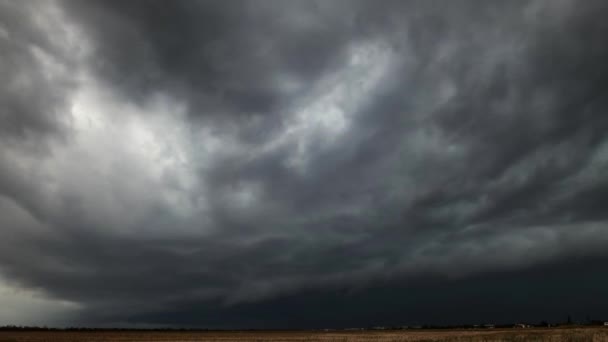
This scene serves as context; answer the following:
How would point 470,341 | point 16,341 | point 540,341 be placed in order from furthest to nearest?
point 16,341
point 470,341
point 540,341

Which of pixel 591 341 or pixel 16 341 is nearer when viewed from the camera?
pixel 591 341

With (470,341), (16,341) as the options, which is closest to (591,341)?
(470,341)

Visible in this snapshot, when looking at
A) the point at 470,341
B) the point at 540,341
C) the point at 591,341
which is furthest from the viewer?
the point at 470,341

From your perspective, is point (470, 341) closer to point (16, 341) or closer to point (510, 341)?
point (510, 341)

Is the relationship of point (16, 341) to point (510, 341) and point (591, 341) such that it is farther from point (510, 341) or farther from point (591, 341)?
point (591, 341)

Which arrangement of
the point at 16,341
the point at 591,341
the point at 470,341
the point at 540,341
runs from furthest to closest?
the point at 16,341 < the point at 470,341 < the point at 540,341 < the point at 591,341

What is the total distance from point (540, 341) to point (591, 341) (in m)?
6.74

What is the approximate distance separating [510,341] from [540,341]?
4.35m

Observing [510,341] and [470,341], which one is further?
[470,341]

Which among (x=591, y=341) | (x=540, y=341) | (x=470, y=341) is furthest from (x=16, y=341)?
(x=591, y=341)

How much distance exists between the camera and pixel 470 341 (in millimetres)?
71312

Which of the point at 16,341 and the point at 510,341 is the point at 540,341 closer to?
the point at 510,341

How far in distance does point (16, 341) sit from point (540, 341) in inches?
3220

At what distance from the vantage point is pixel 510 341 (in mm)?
66500
